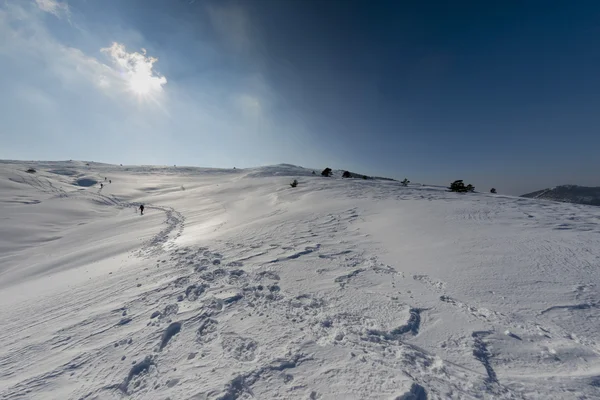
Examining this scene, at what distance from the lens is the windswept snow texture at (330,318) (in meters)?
2.87

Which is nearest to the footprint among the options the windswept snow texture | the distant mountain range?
the windswept snow texture

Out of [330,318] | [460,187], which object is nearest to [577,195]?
[460,187]

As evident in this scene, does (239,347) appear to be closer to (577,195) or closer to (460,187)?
(460,187)

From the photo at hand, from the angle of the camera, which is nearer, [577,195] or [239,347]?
[239,347]

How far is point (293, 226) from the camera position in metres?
10.5

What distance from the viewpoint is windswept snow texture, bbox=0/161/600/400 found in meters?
2.87

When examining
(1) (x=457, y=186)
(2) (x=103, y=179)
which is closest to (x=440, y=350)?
(1) (x=457, y=186)

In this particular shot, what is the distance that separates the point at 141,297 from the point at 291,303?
336 cm

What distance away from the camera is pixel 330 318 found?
13.3 feet

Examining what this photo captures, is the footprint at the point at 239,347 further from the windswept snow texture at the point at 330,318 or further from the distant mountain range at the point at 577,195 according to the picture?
the distant mountain range at the point at 577,195

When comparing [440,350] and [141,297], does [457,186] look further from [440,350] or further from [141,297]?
[141,297]

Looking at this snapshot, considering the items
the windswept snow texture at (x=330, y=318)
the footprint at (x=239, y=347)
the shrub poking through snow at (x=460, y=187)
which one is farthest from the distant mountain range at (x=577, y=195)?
the footprint at (x=239, y=347)

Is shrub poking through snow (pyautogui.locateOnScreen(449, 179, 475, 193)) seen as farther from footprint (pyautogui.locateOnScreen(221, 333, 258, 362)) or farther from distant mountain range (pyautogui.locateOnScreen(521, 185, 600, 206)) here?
footprint (pyautogui.locateOnScreen(221, 333, 258, 362))

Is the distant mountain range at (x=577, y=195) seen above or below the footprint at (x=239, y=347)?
above
